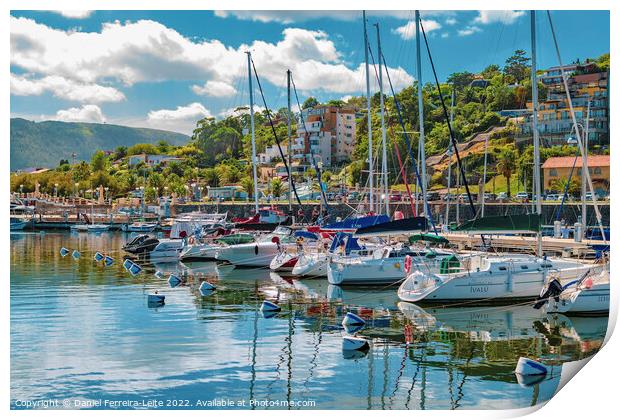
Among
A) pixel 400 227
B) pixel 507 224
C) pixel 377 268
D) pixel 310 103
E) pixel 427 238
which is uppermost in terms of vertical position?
pixel 310 103

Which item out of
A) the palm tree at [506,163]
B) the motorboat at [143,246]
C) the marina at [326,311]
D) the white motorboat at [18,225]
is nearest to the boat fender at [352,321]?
the marina at [326,311]

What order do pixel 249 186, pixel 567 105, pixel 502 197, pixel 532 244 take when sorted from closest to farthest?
pixel 532 244 < pixel 502 197 < pixel 567 105 < pixel 249 186

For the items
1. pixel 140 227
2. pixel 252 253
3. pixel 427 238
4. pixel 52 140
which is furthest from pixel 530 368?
pixel 140 227

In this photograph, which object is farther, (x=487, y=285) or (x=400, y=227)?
(x=400, y=227)

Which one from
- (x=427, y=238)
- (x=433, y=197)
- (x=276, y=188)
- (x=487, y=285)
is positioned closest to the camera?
(x=487, y=285)

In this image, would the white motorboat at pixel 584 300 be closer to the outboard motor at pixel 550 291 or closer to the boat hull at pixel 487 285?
the outboard motor at pixel 550 291

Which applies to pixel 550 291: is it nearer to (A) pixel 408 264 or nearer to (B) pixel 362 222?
(A) pixel 408 264

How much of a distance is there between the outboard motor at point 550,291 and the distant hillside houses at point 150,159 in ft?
415

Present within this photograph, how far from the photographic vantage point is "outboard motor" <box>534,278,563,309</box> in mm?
21031

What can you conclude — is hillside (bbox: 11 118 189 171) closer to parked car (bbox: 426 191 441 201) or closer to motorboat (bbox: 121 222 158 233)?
motorboat (bbox: 121 222 158 233)

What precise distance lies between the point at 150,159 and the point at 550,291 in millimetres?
140731

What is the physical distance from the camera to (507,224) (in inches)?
893

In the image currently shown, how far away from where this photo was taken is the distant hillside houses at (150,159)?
148500mm

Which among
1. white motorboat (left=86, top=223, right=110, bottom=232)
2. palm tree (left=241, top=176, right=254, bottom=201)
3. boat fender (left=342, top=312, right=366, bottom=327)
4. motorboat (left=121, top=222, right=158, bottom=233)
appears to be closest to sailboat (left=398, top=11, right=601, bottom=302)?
boat fender (left=342, top=312, right=366, bottom=327)
